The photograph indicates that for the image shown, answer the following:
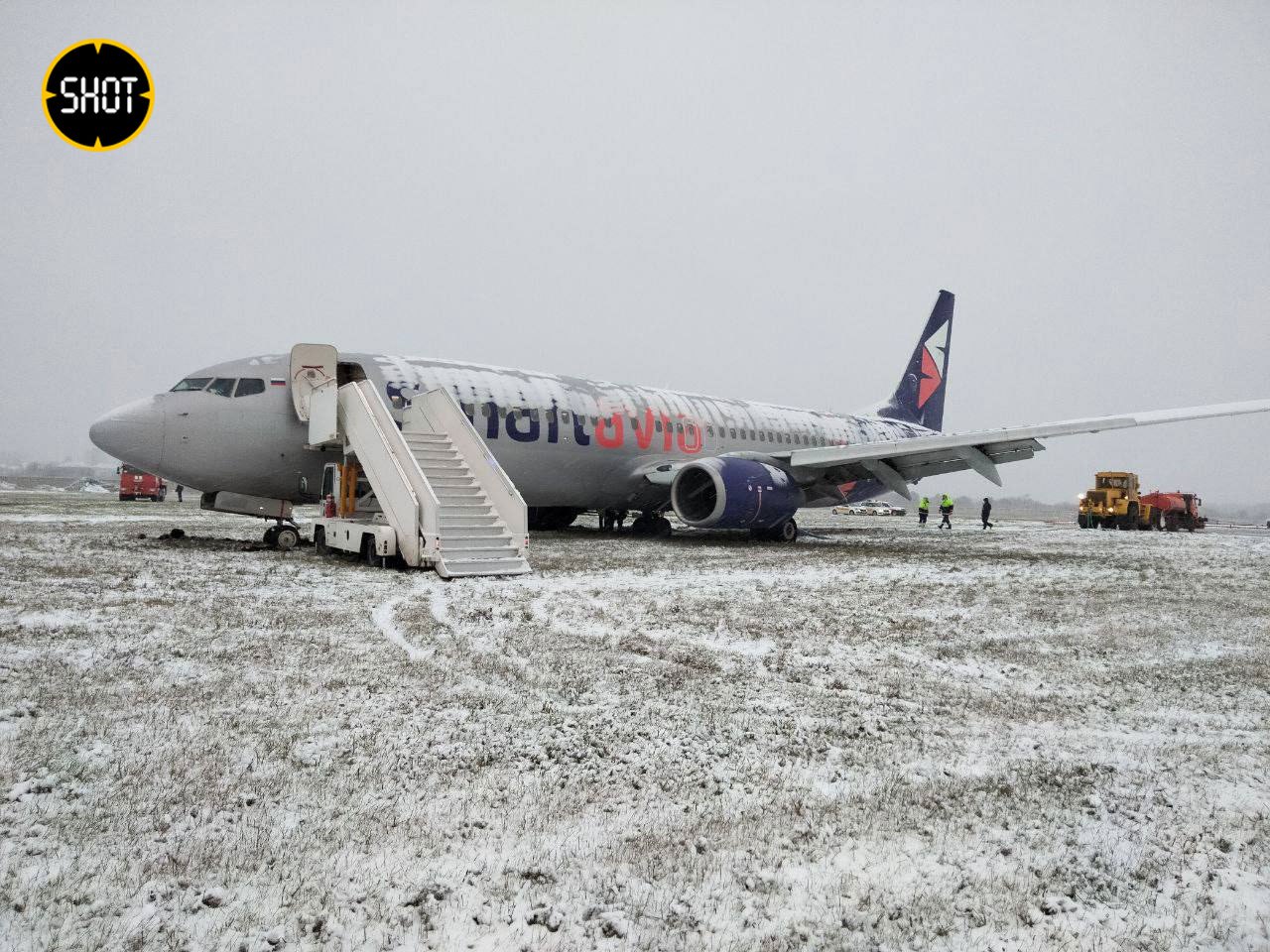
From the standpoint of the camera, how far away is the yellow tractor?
97.1ft

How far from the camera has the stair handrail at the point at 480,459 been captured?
961 cm

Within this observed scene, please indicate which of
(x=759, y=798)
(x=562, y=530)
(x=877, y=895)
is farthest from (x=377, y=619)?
(x=562, y=530)

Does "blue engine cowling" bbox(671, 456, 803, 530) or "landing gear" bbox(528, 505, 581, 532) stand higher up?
"blue engine cowling" bbox(671, 456, 803, 530)

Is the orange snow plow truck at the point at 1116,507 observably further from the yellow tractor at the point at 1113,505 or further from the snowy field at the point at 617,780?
the snowy field at the point at 617,780

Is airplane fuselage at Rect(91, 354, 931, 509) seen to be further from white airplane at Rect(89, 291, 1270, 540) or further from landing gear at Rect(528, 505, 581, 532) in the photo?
landing gear at Rect(528, 505, 581, 532)

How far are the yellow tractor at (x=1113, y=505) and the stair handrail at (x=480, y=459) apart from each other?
2748 cm

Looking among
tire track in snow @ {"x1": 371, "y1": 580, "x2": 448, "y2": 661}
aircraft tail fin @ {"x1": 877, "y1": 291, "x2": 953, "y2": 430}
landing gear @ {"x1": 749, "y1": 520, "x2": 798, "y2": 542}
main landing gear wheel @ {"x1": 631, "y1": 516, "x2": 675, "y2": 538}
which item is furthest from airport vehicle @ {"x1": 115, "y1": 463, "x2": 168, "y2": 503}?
tire track in snow @ {"x1": 371, "y1": 580, "x2": 448, "y2": 661}

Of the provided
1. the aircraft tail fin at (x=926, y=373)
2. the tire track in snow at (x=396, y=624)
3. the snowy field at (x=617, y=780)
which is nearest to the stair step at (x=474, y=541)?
the tire track in snow at (x=396, y=624)

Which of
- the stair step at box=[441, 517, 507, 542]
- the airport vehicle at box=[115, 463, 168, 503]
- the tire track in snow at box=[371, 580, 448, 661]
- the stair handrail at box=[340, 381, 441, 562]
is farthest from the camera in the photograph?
the airport vehicle at box=[115, 463, 168, 503]

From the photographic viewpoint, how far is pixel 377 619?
579 centimetres

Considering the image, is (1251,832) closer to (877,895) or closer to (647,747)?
(877,895)

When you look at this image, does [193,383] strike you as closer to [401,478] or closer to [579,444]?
[401,478]

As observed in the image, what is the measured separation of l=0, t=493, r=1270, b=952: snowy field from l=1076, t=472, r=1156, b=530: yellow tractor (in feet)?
88.3

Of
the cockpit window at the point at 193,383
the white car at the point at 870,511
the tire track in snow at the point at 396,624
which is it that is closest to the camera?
the tire track in snow at the point at 396,624
